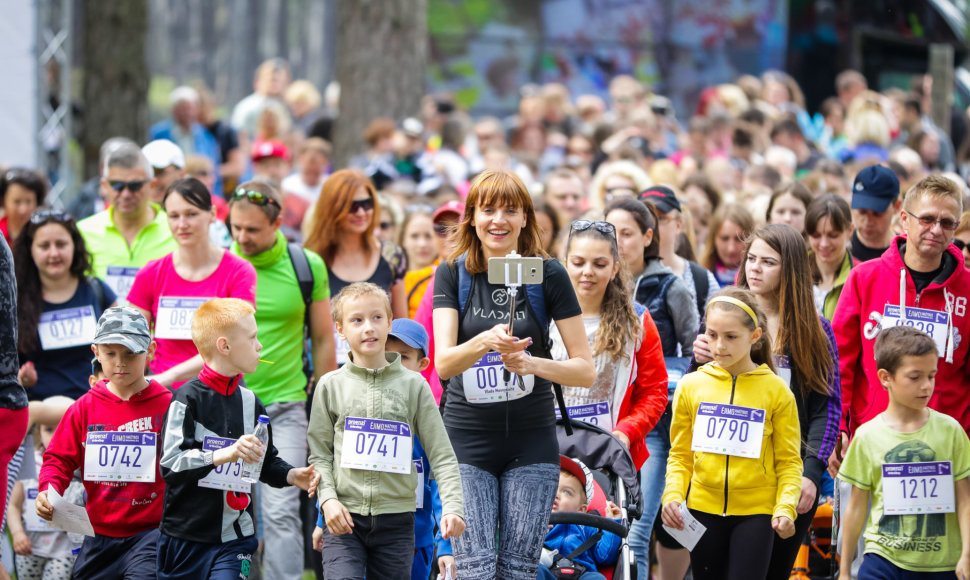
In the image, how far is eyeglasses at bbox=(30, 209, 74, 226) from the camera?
255 inches

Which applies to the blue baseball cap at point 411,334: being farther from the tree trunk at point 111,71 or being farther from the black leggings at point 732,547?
the tree trunk at point 111,71

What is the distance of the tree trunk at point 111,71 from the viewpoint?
12680 millimetres

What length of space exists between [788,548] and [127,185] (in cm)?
412

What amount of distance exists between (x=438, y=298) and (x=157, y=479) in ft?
4.89

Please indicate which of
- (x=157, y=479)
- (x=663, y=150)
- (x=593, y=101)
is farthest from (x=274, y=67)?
(x=157, y=479)

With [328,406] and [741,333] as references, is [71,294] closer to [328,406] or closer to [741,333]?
[328,406]

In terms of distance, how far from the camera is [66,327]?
20.8ft

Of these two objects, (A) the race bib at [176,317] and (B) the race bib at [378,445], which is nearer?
(B) the race bib at [378,445]

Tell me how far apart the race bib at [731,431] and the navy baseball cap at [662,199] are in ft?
6.15

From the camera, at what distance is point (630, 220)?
6293 mm

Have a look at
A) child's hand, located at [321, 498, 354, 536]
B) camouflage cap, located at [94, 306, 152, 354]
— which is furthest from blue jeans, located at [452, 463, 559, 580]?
camouflage cap, located at [94, 306, 152, 354]

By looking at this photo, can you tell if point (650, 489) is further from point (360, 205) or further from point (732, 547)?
point (360, 205)

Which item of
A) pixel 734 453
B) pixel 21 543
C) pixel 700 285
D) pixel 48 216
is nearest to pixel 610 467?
pixel 734 453

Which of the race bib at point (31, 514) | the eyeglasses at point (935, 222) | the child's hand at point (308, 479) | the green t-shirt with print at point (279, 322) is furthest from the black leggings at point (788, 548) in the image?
the race bib at point (31, 514)
